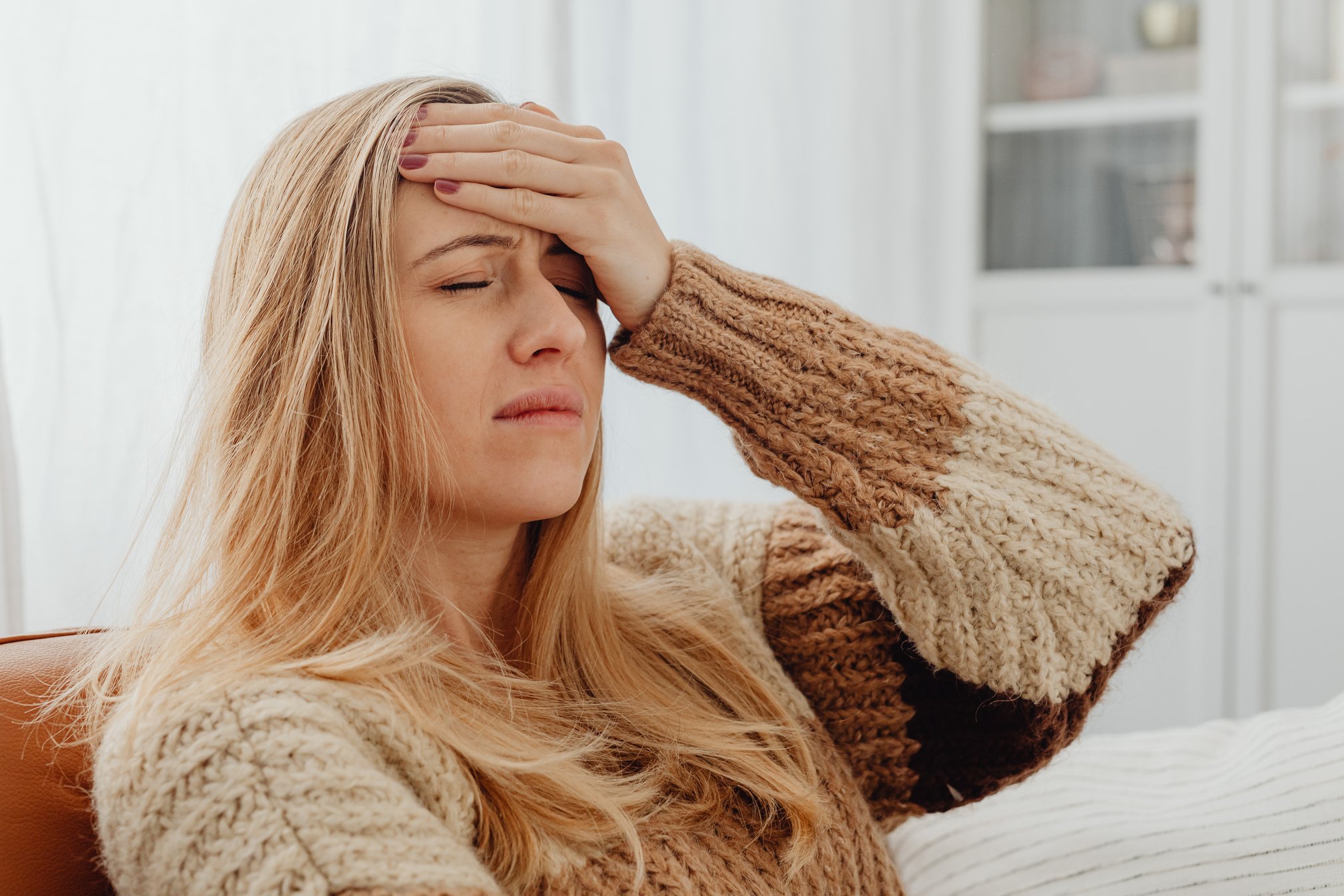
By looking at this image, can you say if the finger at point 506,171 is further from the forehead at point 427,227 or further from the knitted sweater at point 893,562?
the knitted sweater at point 893,562

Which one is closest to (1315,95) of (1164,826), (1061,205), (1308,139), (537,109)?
(1308,139)

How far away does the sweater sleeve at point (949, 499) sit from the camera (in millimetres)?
1011

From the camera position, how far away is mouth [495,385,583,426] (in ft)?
3.11

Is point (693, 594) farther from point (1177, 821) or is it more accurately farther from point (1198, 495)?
point (1198, 495)

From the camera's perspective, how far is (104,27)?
1.06 m

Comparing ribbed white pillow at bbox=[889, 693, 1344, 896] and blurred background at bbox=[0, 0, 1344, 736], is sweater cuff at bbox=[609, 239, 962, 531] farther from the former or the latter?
blurred background at bbox=[0, 0, 1344, 736]

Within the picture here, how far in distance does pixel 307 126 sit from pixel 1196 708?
2.27m

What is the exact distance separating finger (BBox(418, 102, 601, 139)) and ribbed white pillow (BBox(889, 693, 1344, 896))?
0.74 m

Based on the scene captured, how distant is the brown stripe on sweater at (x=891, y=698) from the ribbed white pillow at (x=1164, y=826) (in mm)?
64

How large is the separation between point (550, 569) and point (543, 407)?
0.59 ft

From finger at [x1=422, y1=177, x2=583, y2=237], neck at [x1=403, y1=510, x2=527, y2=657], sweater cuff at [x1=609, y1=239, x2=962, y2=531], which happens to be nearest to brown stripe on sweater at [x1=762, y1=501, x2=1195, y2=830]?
sweater cuff at [x1=609, y1=239, x2=962, y2=531]

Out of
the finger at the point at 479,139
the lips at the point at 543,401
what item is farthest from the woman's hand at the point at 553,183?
the lips at the point at 543,401

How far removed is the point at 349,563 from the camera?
0.86m

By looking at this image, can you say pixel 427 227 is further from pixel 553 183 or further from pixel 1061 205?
pixel 1061 205
